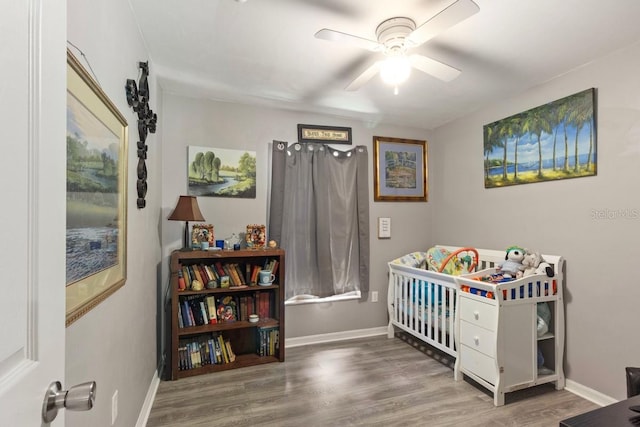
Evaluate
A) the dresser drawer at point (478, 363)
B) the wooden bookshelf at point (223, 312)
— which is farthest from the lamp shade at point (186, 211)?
the dresser drawer at point (478, 363)

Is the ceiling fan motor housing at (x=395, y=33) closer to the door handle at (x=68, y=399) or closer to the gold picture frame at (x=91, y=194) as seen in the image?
the gold picture frame at (x=91, y=194)

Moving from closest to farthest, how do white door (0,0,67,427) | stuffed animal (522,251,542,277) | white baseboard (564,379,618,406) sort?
white door (0,0,67,427) → white baseboard (564,379,618,406) → stuffed animal (522,251,542,277)

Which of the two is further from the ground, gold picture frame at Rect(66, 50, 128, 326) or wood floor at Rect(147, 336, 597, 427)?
gold picture frame at Rect(66, 50, 128, 326)

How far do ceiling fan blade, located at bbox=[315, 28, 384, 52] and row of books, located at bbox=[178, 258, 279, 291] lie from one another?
Result: 1.90m

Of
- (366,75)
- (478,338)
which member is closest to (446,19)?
(366,75)

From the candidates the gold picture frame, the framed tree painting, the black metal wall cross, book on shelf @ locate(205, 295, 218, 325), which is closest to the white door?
the gold picture frame

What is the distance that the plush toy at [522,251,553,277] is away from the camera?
2.30 metres

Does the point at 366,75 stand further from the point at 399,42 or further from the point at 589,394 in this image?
the point at 589,394

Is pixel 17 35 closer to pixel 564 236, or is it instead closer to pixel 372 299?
pixel 564 236

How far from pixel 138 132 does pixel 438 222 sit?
10.3 ft

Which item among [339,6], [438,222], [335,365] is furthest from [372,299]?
[339,6]

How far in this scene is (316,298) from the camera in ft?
Result: 10.7

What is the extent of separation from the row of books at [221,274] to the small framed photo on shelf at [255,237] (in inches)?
6.9

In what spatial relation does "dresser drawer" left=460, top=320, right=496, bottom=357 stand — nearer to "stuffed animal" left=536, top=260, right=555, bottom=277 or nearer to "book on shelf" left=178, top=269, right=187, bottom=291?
"stuffed animal" left=536, top=260, right=555, bottom=277
